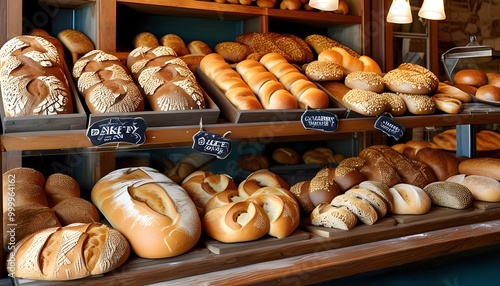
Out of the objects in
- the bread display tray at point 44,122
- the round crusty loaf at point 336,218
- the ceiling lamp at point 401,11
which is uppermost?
the ceiling lamp at point 401,11

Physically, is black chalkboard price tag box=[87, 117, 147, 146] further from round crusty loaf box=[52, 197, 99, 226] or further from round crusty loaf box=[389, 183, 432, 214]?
round crusty loaf box=[389, 183, 432, 214]

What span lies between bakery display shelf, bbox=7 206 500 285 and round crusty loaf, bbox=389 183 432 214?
0.04 metres

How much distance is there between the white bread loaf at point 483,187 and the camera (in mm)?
2131

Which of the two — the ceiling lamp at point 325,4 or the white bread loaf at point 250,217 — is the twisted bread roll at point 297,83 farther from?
the white bread loaf at point 250,217

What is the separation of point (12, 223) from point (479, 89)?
2.22 meters

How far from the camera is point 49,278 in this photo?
1.29m

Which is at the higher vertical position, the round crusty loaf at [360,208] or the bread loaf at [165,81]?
the bread loaf at [165,81]

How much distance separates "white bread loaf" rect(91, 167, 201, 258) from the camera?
1.45 meters

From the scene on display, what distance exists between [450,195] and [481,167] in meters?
0.41

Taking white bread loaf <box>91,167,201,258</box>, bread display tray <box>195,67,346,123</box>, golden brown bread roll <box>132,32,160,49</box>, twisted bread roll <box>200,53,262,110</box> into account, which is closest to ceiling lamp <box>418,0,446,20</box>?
bread display tray <box>195,67,346,123</box>

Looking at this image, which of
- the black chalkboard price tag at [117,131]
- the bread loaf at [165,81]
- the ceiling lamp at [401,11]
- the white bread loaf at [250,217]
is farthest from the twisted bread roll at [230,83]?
the ceiling lamp at [401,11]

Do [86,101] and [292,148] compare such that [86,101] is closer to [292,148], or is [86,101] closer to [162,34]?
[162,34]

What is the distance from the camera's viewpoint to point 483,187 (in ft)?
7.04

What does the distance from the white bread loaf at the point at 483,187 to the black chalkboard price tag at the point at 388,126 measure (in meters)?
0.48
